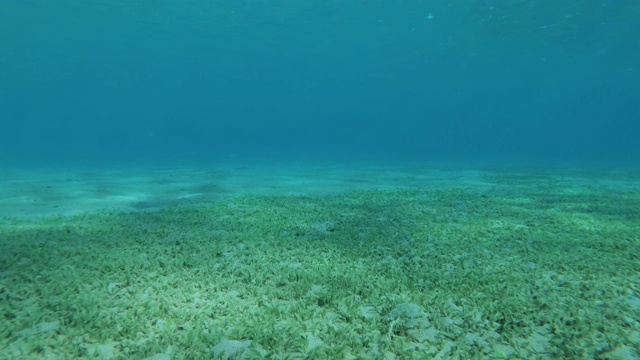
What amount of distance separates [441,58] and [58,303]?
8158 centimetres

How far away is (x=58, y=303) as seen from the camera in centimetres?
505

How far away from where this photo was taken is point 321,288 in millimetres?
5598

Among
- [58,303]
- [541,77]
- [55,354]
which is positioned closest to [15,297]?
[58,303]

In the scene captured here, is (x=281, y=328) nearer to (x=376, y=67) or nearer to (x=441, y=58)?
(x=441, y=58)

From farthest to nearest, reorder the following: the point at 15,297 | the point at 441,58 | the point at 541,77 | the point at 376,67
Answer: the point at 541,77 → the point at 376,67 → the point at 441,58 → the point at 15,297

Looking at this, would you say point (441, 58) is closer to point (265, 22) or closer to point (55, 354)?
point (265, 22)

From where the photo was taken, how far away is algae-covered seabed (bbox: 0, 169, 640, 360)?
13.6 feet

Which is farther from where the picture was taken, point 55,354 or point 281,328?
point 281,328

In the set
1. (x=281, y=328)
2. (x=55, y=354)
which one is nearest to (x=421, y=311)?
(x=281, y=328)

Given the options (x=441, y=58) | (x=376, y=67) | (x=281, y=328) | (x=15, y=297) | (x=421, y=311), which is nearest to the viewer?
(x=281, y=328)

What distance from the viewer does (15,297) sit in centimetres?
525

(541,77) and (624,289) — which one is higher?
(541,77)

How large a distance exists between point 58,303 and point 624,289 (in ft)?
27.1

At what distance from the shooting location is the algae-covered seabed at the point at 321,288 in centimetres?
414
